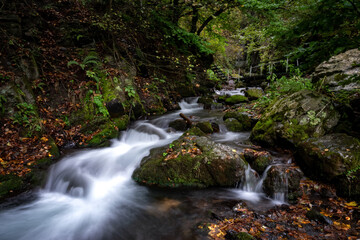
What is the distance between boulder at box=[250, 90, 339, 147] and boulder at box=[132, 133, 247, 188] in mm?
1518

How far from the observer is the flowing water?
3396 millimetres

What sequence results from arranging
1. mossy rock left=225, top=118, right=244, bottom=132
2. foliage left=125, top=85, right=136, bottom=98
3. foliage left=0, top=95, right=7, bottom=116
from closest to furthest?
foliage left=0, top=95, right=7, bottom=116 → mossy rock left=225, top=118, right=244, bottom=132 → foliage left=125, top=85, right=136, bottom=98

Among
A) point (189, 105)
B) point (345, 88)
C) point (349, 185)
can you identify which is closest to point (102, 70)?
point (189, 105)

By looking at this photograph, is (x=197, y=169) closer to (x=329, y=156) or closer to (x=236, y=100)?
(x=329, y=156)

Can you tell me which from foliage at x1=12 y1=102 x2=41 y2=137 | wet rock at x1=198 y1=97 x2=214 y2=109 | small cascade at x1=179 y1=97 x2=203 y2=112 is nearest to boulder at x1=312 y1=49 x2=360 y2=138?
wet rock at x1=198 y1=97 x2=214 y2=109

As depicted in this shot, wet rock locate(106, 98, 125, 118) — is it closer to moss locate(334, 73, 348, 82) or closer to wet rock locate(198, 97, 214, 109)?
wet rock locate(198, 97, 214, 109)

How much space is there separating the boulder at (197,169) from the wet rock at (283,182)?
0.62m

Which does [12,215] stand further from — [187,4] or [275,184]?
[187,4]

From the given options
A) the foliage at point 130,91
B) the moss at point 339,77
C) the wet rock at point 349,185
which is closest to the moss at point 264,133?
the wet rock at point 349,185

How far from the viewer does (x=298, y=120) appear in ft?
16.7

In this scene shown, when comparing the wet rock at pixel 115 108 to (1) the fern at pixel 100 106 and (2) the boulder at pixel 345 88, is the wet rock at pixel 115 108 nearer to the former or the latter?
(1) the fern at pixel 100 106

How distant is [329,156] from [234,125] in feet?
12.8

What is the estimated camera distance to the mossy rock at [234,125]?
7387mm

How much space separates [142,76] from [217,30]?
7.51 m
